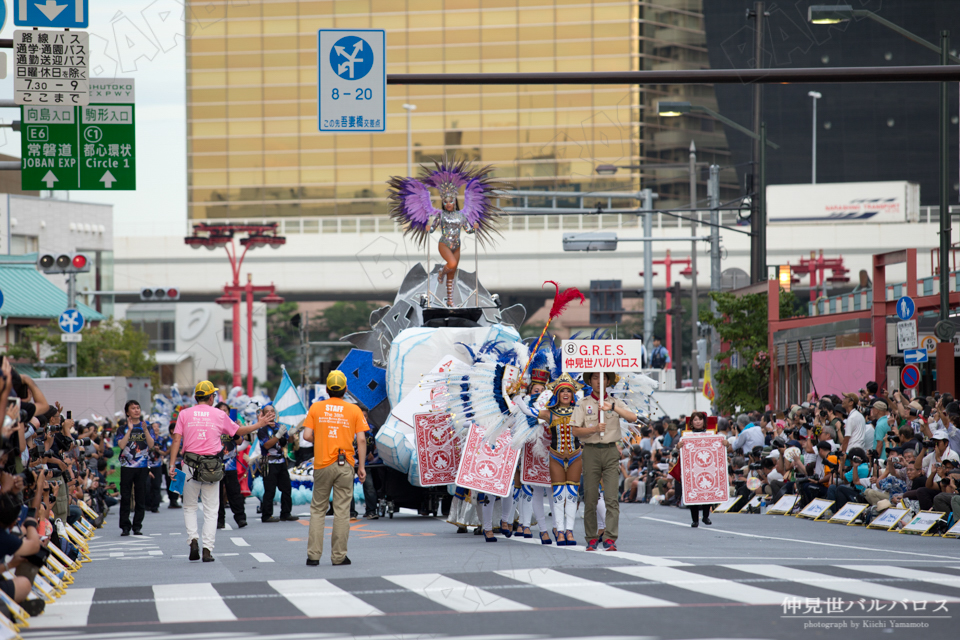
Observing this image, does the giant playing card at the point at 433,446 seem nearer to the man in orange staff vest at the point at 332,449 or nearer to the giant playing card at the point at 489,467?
the giant playing card at the point at 489,467

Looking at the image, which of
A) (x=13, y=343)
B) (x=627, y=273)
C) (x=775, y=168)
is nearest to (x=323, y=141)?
(x=627, y=273)

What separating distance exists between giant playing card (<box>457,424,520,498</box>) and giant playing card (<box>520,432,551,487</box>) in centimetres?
12

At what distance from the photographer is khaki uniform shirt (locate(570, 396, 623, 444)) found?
14117 millimetres

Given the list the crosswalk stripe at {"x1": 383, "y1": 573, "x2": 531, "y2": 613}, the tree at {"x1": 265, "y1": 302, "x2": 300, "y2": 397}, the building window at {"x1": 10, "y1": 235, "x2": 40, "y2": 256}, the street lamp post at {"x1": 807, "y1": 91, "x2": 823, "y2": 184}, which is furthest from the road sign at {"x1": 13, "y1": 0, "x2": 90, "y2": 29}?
the street lamp post at {"x1": 807, "y1": 91, "x2": 823, "y2": 184}

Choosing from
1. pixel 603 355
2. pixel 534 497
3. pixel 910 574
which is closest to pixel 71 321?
pixel 534 497

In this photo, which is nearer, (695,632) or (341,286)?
(695,632)

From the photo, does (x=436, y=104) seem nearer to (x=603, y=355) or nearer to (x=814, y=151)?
(x=814, y=151)

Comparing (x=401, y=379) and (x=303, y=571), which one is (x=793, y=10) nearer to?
(x=401, y=379)

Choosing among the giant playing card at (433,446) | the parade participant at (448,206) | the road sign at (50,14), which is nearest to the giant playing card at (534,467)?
the giant playing card at (433,446)

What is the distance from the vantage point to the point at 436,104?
319 feet

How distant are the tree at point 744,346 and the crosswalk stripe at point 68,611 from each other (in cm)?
2312

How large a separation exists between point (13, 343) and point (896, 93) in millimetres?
59894

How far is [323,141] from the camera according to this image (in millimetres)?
99750

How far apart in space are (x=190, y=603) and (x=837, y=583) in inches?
209
